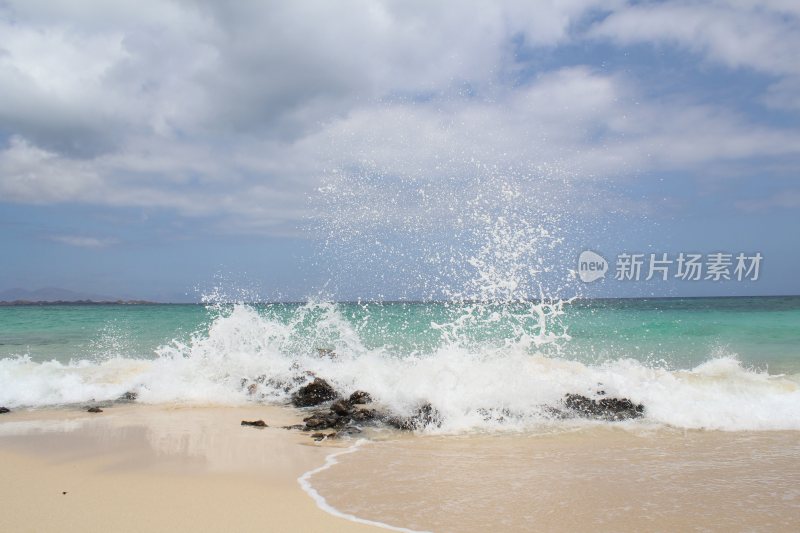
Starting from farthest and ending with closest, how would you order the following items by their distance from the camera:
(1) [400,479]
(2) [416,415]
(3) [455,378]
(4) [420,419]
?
(3) [455,378] → (2) [416,415] → (4) [420,419] → (1) [400,479]

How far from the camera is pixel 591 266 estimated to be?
17.4 m

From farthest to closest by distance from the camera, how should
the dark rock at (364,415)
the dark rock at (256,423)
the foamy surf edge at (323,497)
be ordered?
the dark rock at (364,415)
the dark rock at (256,423)
the foamy surf edge at (323,497)

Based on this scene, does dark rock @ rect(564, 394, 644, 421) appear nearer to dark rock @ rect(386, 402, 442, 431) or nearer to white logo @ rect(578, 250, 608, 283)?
dark rock @ rect(386, 402, 442, 431)

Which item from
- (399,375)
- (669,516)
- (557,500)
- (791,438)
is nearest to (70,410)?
(399,375)

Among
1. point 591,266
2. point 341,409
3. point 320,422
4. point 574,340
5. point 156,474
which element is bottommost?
point 156,474

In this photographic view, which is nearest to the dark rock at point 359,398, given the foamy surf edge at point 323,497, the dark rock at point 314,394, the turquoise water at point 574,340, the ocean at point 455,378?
the ocean at point 455,378

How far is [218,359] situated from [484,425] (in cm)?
598

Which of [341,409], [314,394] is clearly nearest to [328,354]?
[314,394]

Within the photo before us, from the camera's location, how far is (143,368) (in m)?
12.4

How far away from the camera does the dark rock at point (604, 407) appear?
7.97m

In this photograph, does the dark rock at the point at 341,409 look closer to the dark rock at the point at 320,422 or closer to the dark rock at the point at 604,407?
the dark rock at the point at 320,422

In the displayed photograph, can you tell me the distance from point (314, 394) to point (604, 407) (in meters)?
4.67

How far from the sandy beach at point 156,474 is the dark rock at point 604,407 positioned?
3.74 metres

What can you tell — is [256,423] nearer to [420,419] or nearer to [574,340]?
[420,419]
